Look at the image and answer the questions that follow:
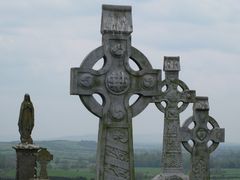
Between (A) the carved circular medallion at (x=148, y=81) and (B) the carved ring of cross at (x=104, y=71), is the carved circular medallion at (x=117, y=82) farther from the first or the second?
(A) the carved circular medallion at (x=148, y=81)

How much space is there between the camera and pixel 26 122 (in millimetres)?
17875

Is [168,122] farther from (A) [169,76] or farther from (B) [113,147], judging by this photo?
(B) [113,147]

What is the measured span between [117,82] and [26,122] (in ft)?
21.9

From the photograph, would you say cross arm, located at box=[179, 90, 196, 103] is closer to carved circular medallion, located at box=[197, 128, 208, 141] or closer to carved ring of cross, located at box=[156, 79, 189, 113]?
carved ring of cross, located at box=[156, 79, 189, 113]

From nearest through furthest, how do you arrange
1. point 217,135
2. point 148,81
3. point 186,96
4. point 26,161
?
point 148,81
point 217,135
point 26,161
point 186,96

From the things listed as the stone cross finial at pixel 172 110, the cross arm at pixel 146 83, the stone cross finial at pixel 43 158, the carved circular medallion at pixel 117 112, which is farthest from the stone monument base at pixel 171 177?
the carved circular medallion at pixel 117 112

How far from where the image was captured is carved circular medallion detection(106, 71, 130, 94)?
456 inches

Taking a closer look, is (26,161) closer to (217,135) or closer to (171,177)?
(217,135)

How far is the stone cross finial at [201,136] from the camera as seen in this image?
57.1ft

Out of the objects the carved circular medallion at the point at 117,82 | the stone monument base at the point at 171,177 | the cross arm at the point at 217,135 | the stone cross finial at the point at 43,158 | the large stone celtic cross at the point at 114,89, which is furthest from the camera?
the stone monument base at the point at 171,177

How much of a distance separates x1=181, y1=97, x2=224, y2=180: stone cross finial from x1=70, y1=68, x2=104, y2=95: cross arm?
6.25 meters

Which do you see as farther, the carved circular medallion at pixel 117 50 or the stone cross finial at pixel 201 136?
the stone cross finial at pixel 201 136

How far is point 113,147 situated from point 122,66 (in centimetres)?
128

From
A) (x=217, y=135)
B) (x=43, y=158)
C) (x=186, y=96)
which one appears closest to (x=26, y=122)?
(x=43, y=158)
